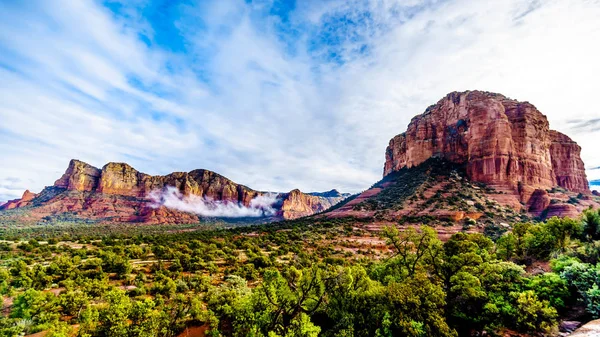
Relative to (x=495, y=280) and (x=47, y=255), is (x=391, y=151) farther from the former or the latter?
(x=47, y=255)

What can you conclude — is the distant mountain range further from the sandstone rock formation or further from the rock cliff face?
the sandstone rock formation

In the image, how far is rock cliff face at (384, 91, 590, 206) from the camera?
85500 millimetres

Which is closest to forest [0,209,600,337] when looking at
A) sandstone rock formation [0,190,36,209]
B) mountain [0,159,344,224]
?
mountain [0,159,344,224]

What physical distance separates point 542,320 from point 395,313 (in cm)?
768

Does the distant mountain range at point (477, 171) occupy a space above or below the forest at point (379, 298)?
above

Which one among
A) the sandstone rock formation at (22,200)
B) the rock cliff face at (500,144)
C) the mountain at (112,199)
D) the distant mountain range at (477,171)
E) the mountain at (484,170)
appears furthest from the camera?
the sandstone rock formation at (22,200)

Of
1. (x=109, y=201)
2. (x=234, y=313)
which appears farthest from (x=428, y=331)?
(x=109, y=201)

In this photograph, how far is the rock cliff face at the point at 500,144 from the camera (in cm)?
8550

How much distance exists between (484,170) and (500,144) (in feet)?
34.5

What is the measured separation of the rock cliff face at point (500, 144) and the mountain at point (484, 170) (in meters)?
0.28

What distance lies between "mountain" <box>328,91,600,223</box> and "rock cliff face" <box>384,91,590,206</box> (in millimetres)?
282

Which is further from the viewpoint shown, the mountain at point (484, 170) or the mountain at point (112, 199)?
the mountain at point (112, 199)

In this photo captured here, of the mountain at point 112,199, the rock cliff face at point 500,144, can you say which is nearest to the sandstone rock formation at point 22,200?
the mountain at point 112,199

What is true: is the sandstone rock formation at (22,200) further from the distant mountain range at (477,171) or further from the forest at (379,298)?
the forest at (379,298)
